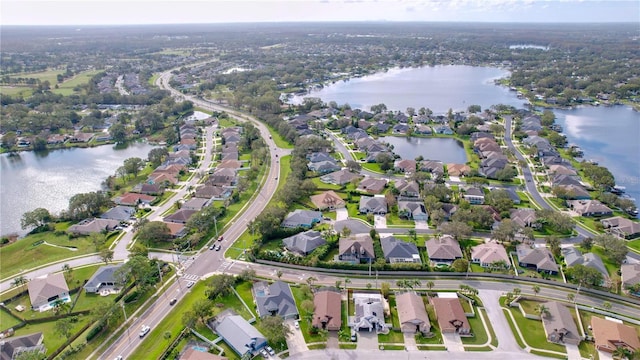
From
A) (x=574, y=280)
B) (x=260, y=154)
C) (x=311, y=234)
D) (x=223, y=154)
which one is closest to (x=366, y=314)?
(x=311, y=234)

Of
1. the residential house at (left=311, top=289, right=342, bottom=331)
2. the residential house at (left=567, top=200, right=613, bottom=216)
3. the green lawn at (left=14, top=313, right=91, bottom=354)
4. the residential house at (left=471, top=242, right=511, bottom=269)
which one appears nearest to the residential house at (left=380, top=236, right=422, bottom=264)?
the residential house at (left=471, top=242, right=511, bottom=269)

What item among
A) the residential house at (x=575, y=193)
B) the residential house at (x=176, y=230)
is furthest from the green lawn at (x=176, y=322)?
the residential house at (x=575, y=193)

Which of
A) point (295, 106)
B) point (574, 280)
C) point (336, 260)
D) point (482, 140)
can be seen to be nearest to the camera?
point (574, 280)

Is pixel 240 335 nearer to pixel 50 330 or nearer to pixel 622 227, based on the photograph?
pixel 50 330

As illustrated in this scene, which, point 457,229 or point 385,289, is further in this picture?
point 457,229

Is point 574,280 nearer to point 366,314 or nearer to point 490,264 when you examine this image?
point 490,264

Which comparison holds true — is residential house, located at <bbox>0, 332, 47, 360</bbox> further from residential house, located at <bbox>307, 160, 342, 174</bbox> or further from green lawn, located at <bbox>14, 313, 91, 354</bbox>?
residential house, located at <bbox>307, 160, 342, 174</bbox>

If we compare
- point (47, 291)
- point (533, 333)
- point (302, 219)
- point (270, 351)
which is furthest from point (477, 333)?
point (47, 291)
